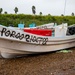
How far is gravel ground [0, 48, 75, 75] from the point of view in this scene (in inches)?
370

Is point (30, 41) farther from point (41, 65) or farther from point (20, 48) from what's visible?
point (41, 65)

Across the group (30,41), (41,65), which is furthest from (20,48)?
(41,65)

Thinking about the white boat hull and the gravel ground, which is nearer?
the gravel ground

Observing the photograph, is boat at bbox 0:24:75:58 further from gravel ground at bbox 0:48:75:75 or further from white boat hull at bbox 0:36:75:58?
gravel ground at bbox 0:48:75:75

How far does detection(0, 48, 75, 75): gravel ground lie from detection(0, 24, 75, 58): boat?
303 millimetres

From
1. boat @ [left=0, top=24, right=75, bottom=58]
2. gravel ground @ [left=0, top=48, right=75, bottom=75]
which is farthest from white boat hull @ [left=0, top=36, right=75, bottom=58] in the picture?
gravel ground @ [left=0, top=48, right=75, bottom=75]

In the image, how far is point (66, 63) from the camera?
1047 cm

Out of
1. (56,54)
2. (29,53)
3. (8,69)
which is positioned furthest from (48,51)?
(8,69)

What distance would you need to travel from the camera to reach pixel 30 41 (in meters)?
10.8

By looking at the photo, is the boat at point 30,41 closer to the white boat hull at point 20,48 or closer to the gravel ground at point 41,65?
the white boat hull at point 20,48

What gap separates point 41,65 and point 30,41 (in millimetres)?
1097

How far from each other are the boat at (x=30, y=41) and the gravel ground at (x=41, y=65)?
30cm

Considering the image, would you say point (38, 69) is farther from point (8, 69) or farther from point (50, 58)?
point (50, 58)

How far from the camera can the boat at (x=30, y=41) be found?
9938 mm
